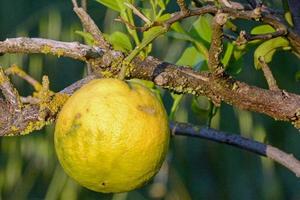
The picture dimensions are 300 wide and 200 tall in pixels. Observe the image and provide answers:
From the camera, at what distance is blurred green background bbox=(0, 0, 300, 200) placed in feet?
6.79

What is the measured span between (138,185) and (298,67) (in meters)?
1.38

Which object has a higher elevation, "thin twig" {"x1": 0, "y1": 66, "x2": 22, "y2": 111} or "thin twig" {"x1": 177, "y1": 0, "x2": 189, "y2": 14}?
"thin twig" {"x1": 177, "y1": 0, "x2": 189, "y2": 14}

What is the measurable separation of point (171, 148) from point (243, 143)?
0.96 m

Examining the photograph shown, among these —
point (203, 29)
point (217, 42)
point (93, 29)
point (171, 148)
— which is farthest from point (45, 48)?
point (171, 148)

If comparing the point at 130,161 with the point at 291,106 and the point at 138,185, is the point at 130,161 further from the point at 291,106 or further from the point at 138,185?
the point at 291,106

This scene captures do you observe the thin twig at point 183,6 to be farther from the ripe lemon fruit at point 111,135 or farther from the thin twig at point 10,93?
the thin twig at point 10,93

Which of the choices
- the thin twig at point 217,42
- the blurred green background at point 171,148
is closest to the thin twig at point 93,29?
the thin twig at point 217,42

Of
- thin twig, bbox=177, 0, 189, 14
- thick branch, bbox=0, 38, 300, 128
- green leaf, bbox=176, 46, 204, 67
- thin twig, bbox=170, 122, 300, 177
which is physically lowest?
thin twig, bbox=170, 122, 300, 177

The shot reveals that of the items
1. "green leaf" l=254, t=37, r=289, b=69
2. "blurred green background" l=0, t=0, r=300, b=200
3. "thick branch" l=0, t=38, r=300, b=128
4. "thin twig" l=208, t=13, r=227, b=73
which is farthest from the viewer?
"blurred green background" l=0, t=0, r=300, b=200

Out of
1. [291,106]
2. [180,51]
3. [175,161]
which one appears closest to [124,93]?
[291,106]

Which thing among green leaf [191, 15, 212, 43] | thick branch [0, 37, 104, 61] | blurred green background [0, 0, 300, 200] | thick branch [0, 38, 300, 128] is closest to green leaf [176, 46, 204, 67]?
green leaf [191, 15, 212, 43]

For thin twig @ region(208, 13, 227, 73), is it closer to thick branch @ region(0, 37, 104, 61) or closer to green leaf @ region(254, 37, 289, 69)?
thick branch @ region(0, 37, 104, 61)

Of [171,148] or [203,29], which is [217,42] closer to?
[203,29]

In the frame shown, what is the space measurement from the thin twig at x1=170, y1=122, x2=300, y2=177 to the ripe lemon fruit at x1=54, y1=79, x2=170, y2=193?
0.42 m
